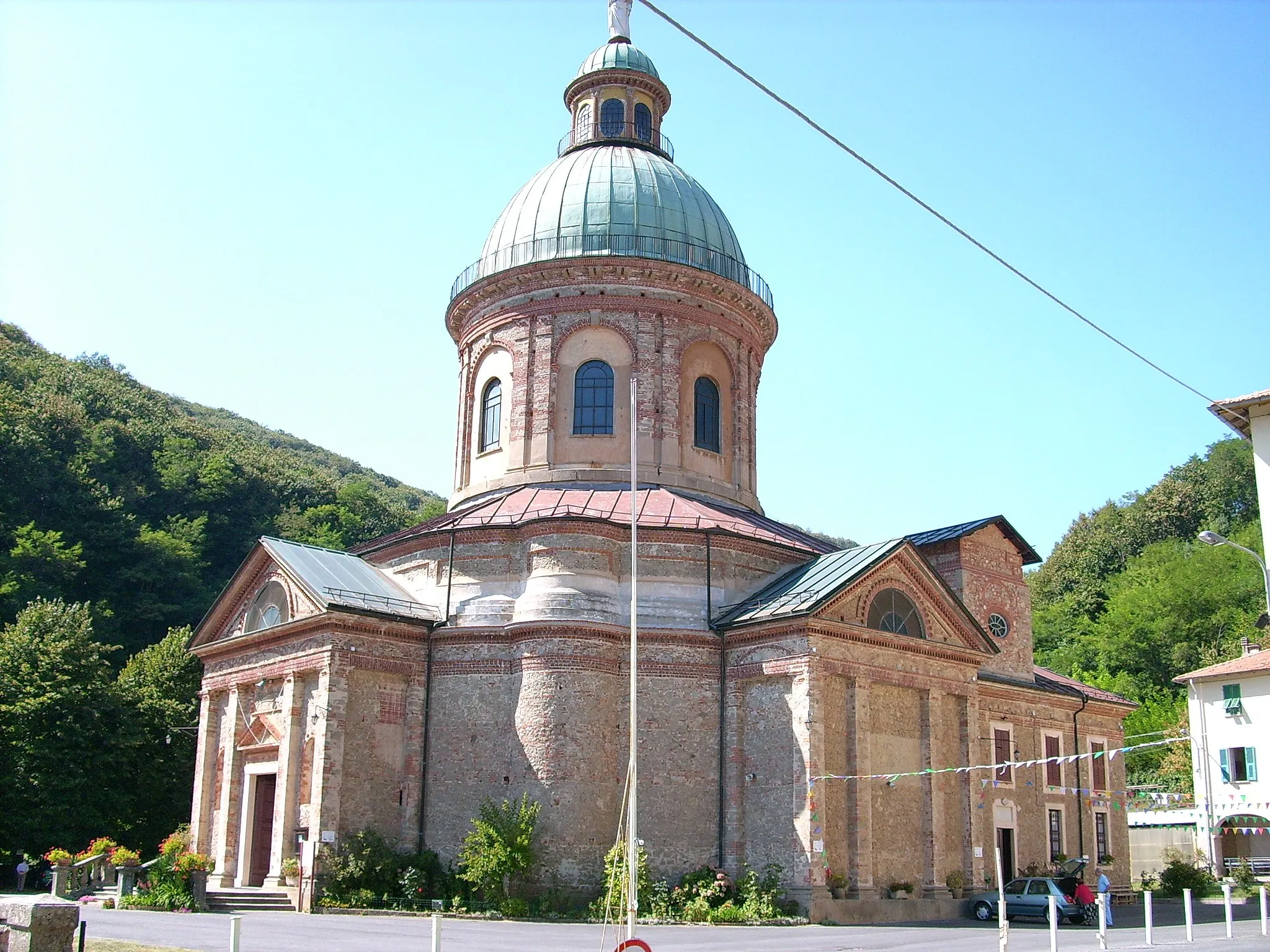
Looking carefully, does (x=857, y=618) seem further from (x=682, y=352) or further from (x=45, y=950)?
(x=45, y=950)

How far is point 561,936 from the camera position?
70.1 feet

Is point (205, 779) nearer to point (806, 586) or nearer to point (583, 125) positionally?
point (806, 586)

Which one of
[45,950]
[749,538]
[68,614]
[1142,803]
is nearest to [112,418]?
[68,614]

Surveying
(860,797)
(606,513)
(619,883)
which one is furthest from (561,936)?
(606,513)

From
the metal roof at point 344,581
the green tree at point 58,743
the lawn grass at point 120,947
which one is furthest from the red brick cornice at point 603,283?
the lawn grass at point 120,947

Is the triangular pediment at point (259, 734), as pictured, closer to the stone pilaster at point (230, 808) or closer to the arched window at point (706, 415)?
the stone pilaster at point (230, 808)

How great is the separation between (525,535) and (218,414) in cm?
9408

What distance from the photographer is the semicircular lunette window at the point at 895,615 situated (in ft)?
94.6

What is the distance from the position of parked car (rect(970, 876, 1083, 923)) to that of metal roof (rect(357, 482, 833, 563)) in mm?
9500

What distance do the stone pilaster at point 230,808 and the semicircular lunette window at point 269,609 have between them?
1.77 meters

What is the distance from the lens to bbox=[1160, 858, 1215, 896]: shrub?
3716 cm

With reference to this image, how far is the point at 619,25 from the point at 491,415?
13.9 metres

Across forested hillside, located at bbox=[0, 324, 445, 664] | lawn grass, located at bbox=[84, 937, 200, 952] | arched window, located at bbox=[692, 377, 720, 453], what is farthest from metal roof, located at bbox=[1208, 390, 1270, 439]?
forested hillside, located at bbox=[0, 324, 445, 664]

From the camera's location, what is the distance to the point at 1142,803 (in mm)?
52031
